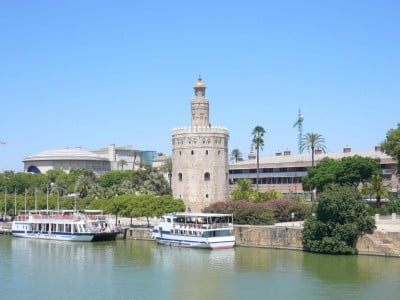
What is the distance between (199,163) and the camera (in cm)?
6850

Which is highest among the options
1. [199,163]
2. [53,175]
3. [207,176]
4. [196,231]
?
[53,175]

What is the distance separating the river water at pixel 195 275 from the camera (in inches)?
1372

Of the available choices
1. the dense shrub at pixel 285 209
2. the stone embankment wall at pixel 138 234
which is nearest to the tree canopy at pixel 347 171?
the dense shrub at pixel 285 209

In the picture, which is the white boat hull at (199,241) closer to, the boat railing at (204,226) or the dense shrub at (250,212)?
the boat railing at (204,226)

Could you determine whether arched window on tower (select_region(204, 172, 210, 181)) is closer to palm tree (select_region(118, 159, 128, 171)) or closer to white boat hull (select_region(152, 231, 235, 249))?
white boat hull (select_region(152, 231, 235, 249))

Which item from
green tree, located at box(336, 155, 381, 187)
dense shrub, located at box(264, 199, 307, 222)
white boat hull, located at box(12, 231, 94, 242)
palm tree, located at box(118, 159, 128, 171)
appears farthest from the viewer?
palm tree, located at box(118, 159, 128, 171)

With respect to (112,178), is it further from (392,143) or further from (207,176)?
(392,143)

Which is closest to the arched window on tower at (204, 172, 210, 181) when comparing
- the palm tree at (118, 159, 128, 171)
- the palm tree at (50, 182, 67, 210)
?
the palm tree at (50, 182, 67, 210)

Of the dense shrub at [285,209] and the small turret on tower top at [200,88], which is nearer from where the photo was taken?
the dense shrub at [285,209]

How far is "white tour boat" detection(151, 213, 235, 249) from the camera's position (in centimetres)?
5278

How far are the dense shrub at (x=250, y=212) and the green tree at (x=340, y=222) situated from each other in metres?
8.58

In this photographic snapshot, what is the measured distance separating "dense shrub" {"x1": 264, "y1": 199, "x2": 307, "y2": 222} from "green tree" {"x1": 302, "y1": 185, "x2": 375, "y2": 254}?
11.0 m

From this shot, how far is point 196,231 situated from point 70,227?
14.7 m

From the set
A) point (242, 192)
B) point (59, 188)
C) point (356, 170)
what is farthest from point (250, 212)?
point (59, 188)
